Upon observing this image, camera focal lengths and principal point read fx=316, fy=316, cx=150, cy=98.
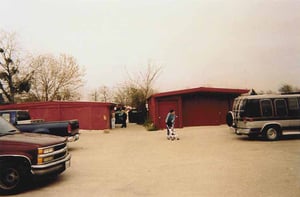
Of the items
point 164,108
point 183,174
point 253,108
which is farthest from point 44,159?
point 164,108

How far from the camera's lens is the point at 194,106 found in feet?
88.4

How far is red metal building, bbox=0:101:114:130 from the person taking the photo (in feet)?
94.7

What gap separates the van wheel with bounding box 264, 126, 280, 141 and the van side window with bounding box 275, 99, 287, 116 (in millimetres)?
802

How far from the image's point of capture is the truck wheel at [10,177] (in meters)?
7.19

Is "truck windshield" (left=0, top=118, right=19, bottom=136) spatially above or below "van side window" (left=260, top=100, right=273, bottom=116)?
below

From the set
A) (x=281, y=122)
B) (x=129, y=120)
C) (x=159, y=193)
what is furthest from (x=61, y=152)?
(x=129, y=120)

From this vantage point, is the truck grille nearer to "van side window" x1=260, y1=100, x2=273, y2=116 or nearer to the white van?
the white van

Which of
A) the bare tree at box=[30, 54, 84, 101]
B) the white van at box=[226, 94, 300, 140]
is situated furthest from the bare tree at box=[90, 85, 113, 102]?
the white van at box=[226, 94, 300, 140]

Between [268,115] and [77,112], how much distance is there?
18304 mm

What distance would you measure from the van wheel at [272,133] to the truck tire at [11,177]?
12.1 metres

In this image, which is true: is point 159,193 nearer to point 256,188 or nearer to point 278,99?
point 256,188

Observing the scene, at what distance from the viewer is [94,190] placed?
23.4 ft

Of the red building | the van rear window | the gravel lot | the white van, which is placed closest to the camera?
the gravel lot

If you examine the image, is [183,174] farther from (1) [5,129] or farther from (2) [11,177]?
(1) [5,129]
